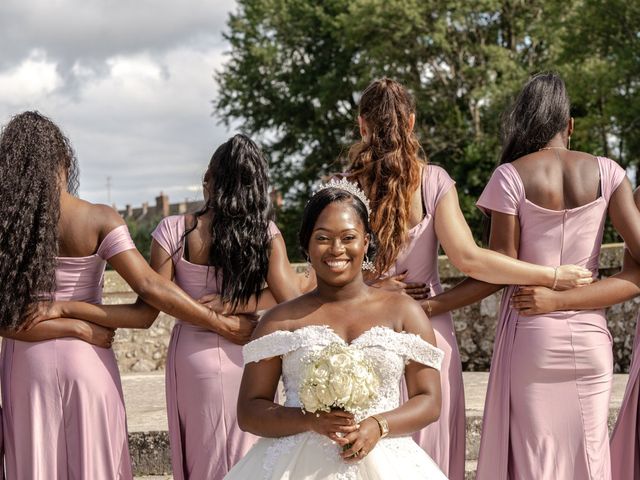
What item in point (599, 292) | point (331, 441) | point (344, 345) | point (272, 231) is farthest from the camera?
point (272, 231)

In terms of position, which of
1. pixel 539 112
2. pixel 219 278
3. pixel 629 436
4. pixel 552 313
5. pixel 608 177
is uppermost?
pixel 539 112

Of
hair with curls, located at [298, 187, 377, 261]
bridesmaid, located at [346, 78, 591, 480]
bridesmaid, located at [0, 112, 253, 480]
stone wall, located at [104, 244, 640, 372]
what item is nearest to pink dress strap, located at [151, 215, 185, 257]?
bridesmaid, located at [0, 112, 253, 480]

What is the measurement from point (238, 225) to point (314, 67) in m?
30.3

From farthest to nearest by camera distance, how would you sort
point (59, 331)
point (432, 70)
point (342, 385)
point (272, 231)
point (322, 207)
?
point (432, 70)
point (272, 231)
point (59, 331)
point (322, 207)
point (342, 385)

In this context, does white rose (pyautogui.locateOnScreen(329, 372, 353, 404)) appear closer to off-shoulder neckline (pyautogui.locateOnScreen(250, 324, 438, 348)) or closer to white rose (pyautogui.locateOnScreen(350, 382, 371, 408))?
white rose (pyautogui.locateOnScreen(350, 382, 371, 408))

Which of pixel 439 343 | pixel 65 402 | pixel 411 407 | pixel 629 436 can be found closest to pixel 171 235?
pixel 65 402

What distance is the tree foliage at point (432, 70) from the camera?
26297 mm

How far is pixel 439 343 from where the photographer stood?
192 inches

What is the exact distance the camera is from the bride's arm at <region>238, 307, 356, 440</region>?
11.8 ft

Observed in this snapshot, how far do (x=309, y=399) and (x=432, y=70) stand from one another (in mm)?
29391

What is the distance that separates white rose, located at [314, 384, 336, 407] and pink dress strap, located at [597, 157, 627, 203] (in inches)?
81.8

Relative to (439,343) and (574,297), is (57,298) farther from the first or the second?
(574,297)

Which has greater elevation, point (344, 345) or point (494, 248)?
point (494, 248)

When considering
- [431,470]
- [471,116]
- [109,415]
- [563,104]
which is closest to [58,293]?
[109,415]
